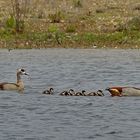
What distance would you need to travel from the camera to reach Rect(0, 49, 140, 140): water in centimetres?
1736

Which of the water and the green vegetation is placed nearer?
the water

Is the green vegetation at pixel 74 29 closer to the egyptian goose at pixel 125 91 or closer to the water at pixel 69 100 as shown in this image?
the water at pixel 69 100

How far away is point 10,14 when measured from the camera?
40.1 meters

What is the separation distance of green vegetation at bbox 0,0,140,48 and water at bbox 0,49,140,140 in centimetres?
144

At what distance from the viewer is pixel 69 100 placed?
22000mm

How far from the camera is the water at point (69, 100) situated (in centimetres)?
1736

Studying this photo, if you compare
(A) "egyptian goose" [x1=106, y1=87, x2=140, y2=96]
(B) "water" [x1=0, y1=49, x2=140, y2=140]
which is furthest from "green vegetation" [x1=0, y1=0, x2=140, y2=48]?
(A) "egyptian goose" [x1=106, y1=87, x2=140, y2=96]

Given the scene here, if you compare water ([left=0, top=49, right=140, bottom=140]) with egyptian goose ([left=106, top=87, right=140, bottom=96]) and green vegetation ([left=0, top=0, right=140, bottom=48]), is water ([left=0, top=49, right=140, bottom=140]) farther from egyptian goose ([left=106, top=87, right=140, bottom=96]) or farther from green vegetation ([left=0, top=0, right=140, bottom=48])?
green vegetation ([left=0, top=0, right=140, bottom=48])

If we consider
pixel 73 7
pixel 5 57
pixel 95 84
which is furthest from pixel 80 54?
pixel 73 7

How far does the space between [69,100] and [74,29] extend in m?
15.6

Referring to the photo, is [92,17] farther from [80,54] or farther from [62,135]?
[62,135]

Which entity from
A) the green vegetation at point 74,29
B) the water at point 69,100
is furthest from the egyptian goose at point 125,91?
the green vegetation at point 74,29

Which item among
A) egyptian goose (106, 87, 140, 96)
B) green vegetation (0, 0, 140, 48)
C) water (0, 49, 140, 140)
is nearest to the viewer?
water (0, 49, 140, 140)

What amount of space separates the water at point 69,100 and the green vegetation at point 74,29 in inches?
56.6
